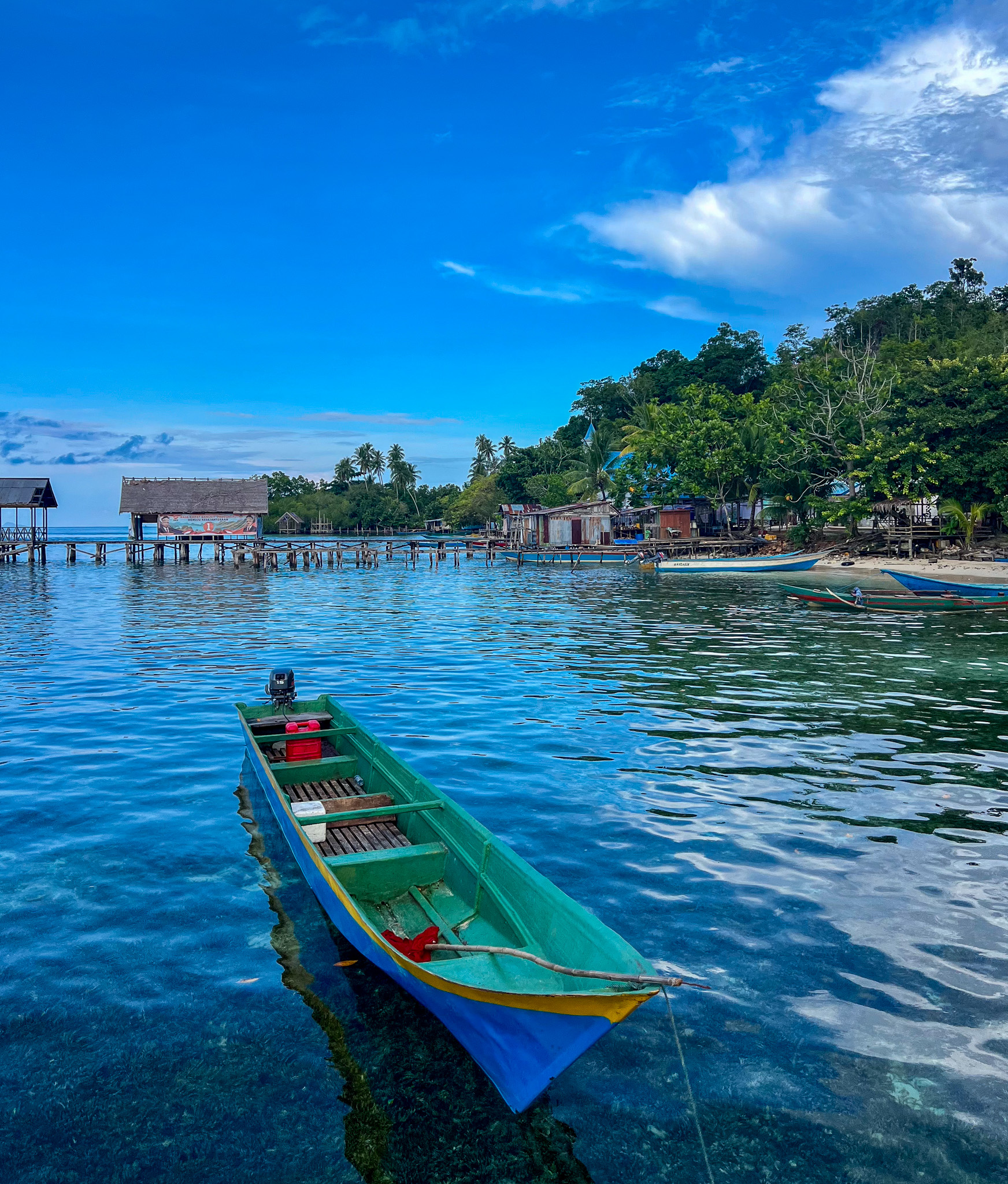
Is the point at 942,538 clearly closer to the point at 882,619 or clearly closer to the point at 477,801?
the point at 882,619

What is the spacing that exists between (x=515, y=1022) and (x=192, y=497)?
6226 centimetres

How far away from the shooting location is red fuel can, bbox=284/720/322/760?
952 centimetres

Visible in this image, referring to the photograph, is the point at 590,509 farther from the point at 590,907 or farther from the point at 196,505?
the point at 590,907

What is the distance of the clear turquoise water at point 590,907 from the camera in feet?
13.9

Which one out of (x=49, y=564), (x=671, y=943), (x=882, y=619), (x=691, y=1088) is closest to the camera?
(x=691, y=1088)

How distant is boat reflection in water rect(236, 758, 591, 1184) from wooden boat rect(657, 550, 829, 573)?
138 feet

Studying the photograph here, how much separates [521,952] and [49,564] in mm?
69088

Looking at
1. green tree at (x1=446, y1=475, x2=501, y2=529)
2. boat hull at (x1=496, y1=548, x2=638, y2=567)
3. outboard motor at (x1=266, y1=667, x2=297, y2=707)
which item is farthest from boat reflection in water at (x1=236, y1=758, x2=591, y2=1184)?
green tree at (x1=446, y1=475, x2=501, y2=529)

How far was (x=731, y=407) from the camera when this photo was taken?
57062mm

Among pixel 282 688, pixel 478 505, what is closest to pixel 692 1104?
pixel 282 688

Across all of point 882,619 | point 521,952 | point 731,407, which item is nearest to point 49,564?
point 731,407

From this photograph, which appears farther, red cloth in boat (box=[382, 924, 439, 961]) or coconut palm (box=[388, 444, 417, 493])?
coconut palm (box=[388, 444, 417, 493])

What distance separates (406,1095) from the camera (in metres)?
4.54

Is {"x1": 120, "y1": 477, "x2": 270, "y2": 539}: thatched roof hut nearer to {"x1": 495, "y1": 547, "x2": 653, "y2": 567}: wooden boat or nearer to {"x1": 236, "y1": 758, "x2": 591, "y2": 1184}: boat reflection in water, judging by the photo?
{"x1": 495, "y1": 547, "x2": 653, "y2": 567}: wooden boat
